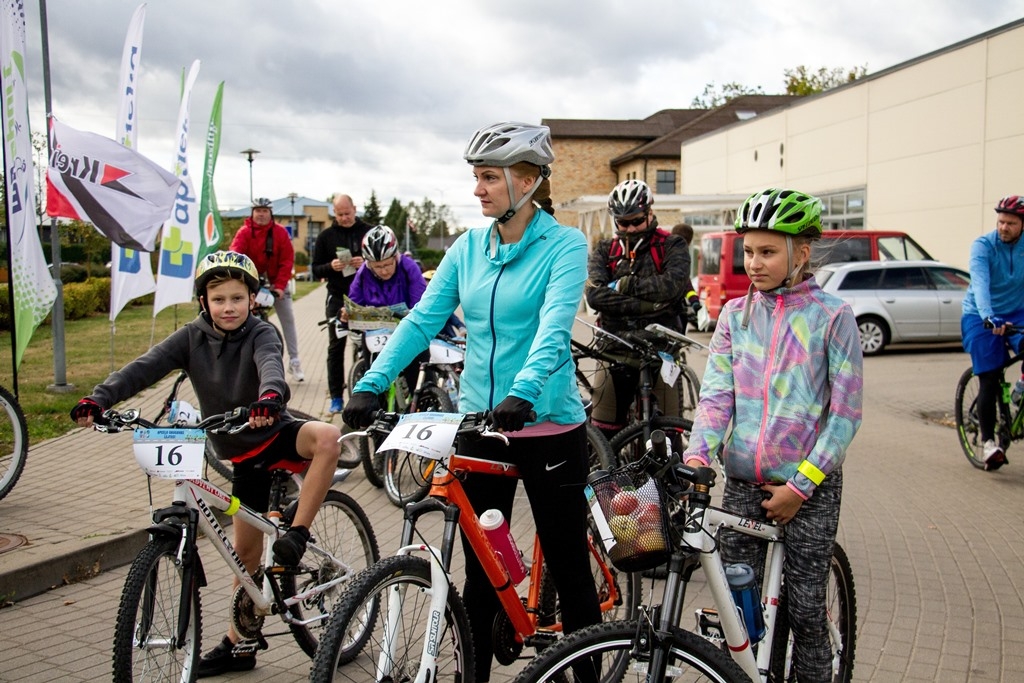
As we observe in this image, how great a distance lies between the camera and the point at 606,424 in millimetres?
6195

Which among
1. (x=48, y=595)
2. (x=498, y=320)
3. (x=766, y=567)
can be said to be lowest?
(x=48, y=595)

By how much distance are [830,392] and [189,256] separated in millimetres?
11070

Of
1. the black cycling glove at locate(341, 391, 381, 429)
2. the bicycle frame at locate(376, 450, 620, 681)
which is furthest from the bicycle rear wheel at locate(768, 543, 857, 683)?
the black cycling glove at locate(341, 391, 381, 429)

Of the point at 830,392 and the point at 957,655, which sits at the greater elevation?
the point at 830,392

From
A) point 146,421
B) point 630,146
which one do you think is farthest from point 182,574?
point 630,146

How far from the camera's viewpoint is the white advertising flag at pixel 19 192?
768 centimetres

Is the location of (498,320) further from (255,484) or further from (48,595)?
(48,595)

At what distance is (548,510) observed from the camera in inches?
130

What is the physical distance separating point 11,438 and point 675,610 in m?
5.30

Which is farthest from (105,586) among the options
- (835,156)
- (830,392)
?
(835,156)

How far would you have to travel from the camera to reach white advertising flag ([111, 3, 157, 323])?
11562 millimetres

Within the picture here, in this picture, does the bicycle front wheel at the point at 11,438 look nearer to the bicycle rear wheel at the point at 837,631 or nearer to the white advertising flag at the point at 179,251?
the bicycle rear wheel at the point at 837,631

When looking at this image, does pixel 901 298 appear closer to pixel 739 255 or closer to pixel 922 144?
pixel 739 255

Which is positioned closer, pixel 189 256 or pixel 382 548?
pixel 382 548
